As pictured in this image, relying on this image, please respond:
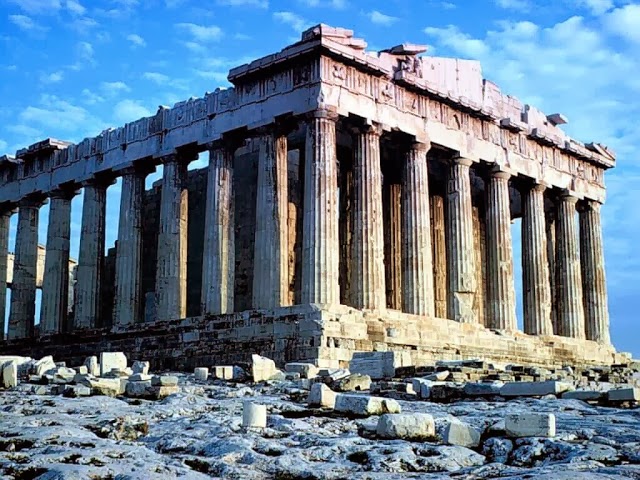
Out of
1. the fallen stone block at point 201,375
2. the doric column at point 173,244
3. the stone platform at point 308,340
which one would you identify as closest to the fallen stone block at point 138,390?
the fallen stone block at point 201,375

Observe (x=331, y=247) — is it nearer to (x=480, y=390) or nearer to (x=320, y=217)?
(x=320, y=217)

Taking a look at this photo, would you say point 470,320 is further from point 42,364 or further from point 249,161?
point 42,364

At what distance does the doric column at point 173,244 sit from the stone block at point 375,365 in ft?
37.2

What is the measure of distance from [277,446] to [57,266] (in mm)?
29165

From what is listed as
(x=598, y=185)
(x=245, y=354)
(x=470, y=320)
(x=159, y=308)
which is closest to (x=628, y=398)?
(x=245, y=354)

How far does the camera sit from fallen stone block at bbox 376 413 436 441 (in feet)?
37.4

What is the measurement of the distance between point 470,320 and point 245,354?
8.89m

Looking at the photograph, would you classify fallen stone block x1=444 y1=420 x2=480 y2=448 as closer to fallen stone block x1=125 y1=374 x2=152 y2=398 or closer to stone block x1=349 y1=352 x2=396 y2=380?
fallen stone block x1=125 y1=374 x2=152 y2=398

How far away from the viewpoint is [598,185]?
1630 inches

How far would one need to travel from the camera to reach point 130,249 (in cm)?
3512

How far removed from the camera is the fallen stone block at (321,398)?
46.0ft

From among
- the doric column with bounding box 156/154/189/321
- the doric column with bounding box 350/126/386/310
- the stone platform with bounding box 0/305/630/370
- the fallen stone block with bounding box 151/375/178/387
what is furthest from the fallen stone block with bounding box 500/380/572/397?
the doric column with bounding box 156/154/189/321

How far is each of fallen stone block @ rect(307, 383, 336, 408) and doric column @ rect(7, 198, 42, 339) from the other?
1110 inches

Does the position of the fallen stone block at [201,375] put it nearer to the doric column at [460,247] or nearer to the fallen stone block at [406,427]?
the fallen stone block at [406,427]
